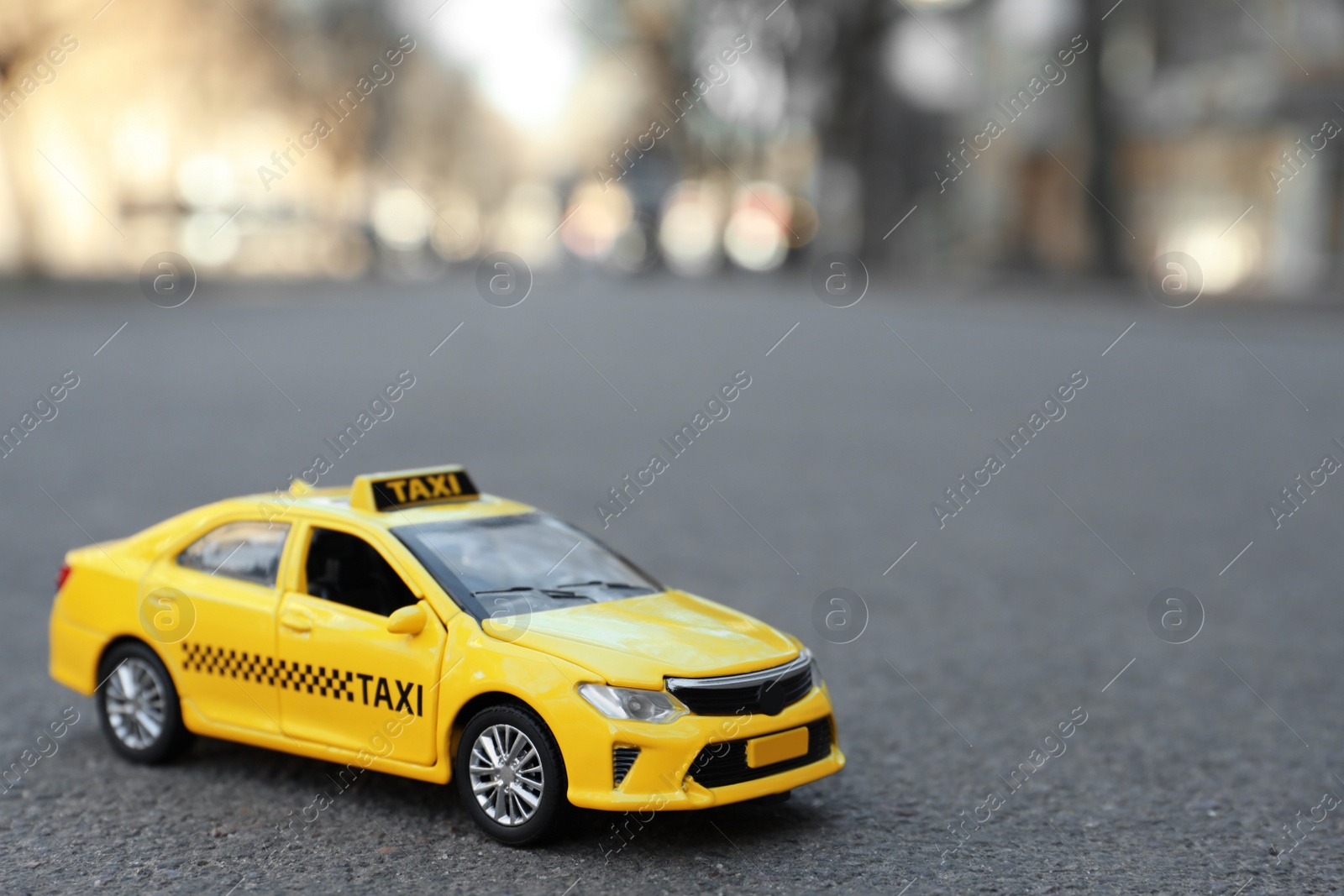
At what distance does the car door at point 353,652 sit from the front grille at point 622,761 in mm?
816

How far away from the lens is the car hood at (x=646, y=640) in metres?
5.70

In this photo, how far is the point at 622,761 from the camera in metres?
5.58

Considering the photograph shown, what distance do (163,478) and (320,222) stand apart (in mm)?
64699

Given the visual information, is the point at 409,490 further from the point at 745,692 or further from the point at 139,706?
the point at 745,692

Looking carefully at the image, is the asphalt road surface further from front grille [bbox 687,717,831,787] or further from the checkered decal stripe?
the checkered decal stripe

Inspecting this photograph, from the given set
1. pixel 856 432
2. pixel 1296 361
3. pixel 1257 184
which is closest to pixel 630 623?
pixel 856 432

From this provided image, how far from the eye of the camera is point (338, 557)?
657cm

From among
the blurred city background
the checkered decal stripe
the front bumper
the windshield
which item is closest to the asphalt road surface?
the front bumper

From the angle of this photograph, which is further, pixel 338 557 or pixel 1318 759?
pixel 1318 759

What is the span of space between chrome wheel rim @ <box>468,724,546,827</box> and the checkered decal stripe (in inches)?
26.9

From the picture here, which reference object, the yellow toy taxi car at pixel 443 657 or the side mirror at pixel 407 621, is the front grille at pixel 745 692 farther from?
the side mirror at pixel 407 621

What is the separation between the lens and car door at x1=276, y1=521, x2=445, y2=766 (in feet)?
19.9

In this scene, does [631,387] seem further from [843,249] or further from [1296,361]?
[843,249]

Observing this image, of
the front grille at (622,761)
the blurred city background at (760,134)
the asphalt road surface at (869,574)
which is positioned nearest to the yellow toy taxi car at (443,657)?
the front grille at (622,761)
